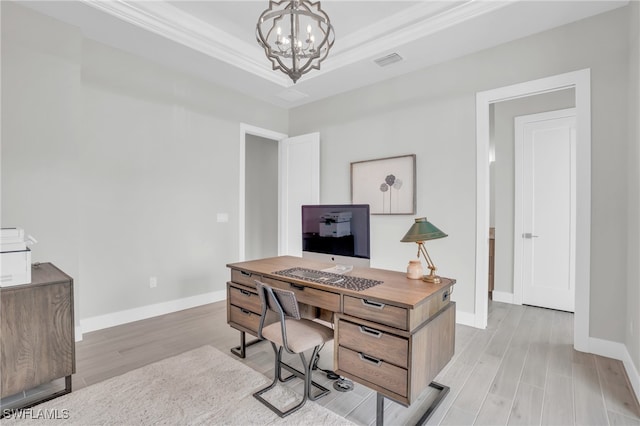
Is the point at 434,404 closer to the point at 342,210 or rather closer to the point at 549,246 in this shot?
the point at 342,210

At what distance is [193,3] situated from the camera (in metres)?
2.79

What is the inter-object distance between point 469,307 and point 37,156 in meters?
4.24

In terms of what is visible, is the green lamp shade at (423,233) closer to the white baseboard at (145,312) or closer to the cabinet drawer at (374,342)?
the cabinet drawer at (374,342)

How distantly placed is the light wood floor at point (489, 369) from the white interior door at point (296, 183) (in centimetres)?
162

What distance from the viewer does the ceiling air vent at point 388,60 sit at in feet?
10.8

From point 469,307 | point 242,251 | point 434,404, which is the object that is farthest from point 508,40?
point 242,251

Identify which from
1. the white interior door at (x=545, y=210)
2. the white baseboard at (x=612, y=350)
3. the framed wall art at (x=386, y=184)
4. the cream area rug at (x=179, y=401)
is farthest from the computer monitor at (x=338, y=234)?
the white interior door at (x=545, y=210)

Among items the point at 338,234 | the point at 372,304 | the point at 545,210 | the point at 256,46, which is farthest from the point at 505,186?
the point at 256,46

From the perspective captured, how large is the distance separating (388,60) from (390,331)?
293 cm

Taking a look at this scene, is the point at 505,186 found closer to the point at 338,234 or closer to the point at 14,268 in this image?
the point at 338,234

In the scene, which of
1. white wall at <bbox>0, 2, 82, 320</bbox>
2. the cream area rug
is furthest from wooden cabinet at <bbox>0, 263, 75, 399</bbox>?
white wall at <bbox>0, 2, 82, 320</bbox>

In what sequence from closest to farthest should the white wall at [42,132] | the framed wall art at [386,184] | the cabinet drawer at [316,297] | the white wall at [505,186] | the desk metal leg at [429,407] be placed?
the desk metal leg at [429,407]
the cabinet drawer at [316,297]
the white wall at [42,132]
the framed wall art at [386,184]
the white wall at [505,186]

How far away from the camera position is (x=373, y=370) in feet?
5.35

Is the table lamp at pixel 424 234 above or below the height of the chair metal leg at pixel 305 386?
above
